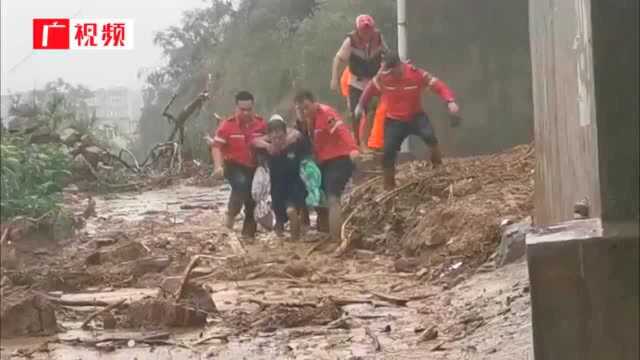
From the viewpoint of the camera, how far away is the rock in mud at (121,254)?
6.10 meters

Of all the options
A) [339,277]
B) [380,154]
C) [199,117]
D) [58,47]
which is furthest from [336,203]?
[58,47]

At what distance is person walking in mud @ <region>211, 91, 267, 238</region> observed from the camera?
7.38 m

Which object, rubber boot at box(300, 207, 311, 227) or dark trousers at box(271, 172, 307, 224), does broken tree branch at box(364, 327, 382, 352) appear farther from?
rubber boot at box(300, 207, 311, 227)

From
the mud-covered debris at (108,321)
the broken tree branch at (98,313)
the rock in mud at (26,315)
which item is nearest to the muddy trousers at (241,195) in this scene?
the broken tree branch at (98,313)

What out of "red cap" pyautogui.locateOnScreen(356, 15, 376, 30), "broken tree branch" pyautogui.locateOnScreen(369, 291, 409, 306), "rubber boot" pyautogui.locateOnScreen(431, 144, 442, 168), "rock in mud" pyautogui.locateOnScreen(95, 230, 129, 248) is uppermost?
"red cap" pyautogui.locateOnScreen(356, 15, 376, 30)

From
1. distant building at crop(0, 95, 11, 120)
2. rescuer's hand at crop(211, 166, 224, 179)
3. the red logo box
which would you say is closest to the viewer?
distant building at crop(0, 95, 11, 120)

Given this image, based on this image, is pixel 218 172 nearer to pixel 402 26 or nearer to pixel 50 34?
pixel 402 26

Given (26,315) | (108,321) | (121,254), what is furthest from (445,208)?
(26,315)

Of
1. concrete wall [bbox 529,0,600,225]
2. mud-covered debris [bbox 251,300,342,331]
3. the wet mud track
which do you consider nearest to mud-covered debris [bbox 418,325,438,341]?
the wet mud track

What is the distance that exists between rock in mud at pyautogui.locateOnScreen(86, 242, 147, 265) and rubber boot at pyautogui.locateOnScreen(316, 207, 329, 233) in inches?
80.1

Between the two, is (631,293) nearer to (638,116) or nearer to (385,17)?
(638,116)

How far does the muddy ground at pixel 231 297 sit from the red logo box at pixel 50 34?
0.61 m

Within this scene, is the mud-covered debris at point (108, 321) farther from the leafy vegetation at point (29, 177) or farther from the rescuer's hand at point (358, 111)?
the rescuer's hand at point (358, 111)

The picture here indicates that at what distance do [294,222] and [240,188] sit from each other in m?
0.49
